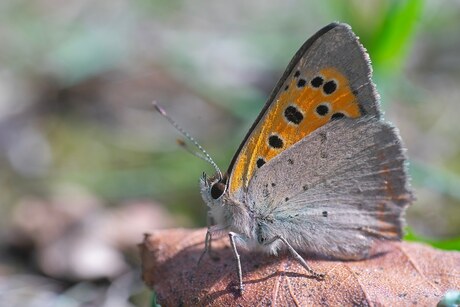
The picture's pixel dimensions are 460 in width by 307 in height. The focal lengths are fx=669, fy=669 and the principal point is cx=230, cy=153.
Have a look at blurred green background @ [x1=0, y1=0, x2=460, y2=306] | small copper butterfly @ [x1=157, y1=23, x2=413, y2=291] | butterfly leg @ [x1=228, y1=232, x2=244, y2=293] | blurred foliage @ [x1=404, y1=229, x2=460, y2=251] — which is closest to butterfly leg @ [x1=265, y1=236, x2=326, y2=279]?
small copper butterfly @ [x1=157, y1=23, x2=413, y2=291]

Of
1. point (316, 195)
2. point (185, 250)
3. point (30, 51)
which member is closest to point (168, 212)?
point (185, 250)

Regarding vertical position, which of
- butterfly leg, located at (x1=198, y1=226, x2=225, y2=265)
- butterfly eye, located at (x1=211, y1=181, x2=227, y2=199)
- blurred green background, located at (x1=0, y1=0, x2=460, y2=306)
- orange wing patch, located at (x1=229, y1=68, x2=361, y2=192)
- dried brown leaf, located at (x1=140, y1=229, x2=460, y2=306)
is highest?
blurred green background, located at (x1=0, y1=0, x2=460, y2=306)

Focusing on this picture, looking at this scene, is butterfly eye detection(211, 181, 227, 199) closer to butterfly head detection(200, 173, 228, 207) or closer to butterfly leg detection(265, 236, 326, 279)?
butterfly head detection(200, 173, 228, 207)

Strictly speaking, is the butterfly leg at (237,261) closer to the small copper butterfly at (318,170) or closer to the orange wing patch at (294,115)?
the small copper butterfly at (318,170)

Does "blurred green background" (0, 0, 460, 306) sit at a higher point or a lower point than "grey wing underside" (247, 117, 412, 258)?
higher

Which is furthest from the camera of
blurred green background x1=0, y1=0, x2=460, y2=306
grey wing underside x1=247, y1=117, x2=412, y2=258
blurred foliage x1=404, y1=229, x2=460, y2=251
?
blurred green background x1=0, y1=0, x2=460, y2=306

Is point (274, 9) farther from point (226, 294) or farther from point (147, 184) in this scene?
point (226, 294)
